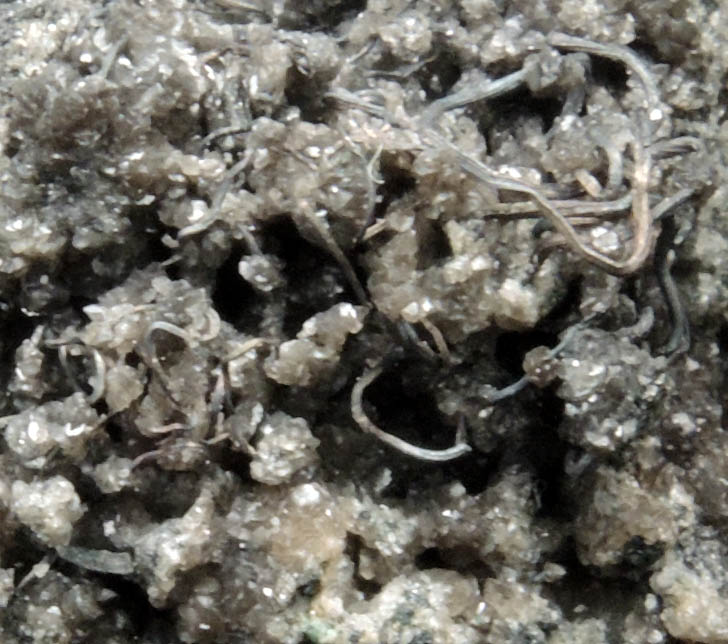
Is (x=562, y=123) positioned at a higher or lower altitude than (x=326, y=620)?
higher

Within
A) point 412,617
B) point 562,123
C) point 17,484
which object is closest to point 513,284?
point 562,123

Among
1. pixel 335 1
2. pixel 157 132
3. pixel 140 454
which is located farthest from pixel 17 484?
pixel 335 1

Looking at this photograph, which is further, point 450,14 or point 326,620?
point 450,14

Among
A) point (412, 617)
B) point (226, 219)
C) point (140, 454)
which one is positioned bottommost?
point (412, 617)

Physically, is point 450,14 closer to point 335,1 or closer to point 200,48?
point 335,1

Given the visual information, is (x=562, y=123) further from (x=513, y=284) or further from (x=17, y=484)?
(x=17, y=484)

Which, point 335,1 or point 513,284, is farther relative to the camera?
point 335,1
